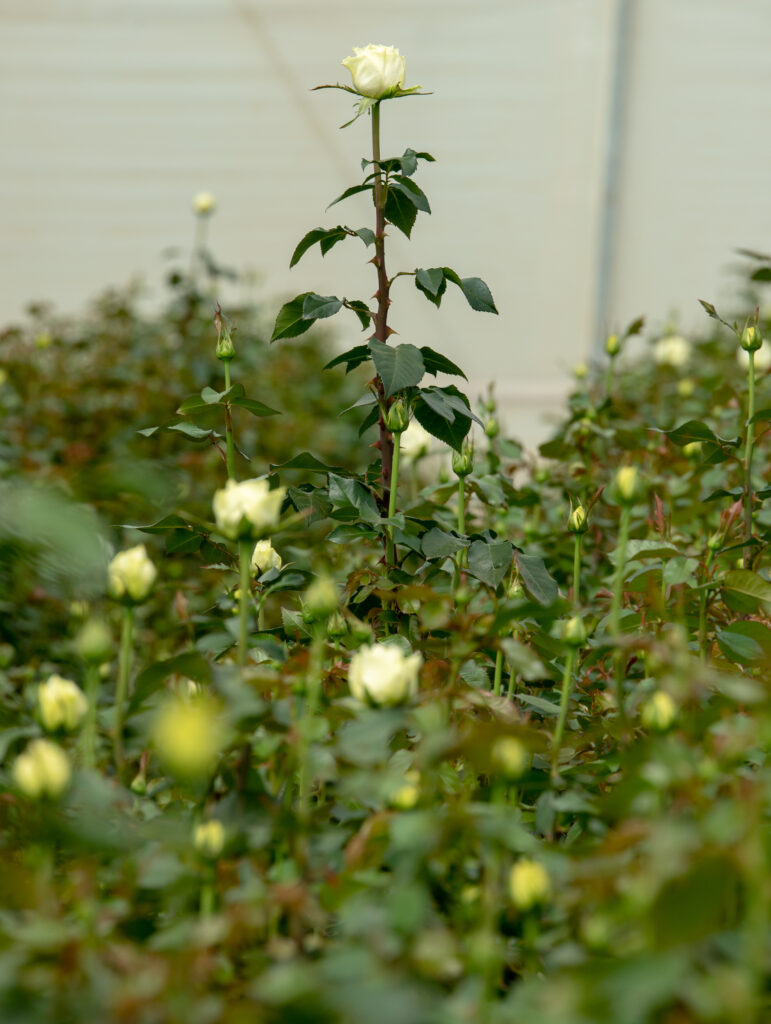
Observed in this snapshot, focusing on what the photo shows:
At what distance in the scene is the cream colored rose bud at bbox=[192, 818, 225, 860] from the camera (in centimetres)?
45

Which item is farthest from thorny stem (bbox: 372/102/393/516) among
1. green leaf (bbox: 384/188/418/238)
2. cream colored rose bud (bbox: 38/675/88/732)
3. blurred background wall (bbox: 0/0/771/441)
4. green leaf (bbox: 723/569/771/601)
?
blurred background wall (bbox: 0/0/771/441)

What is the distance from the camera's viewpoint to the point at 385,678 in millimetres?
488

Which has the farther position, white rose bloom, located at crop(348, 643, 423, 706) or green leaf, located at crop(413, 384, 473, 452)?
green leaf, located at crop(413, 384, 473, 452)

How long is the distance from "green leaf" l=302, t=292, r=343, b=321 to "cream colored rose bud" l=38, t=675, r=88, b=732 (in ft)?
1.22

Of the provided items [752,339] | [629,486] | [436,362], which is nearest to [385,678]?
[629,486]

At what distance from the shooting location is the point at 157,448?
1.97 metres

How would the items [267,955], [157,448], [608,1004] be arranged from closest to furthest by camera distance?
[608,1004] → [267,955] → [157,448]

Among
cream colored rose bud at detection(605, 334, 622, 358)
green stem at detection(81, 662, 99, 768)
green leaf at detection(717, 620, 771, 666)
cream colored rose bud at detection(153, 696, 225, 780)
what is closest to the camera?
cream colored rose bud at detection(153, 696, 225, 780)

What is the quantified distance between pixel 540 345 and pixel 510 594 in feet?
11.4

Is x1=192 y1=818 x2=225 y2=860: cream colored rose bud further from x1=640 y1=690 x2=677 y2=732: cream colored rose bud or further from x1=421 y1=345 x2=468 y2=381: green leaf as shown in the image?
x1=421 y1=345 x2=468 y2=381: green leaf

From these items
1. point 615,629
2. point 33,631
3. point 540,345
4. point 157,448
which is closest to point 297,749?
point 615,629

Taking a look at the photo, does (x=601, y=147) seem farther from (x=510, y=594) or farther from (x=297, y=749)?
(x=297, y=749)

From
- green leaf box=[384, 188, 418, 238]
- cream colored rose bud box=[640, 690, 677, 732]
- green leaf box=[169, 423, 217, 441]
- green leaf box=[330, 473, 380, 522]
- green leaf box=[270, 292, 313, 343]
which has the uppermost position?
green leaf box=[384, 188, 418, 238]

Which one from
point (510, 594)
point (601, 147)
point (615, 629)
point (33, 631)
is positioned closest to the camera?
point (615, 629)
